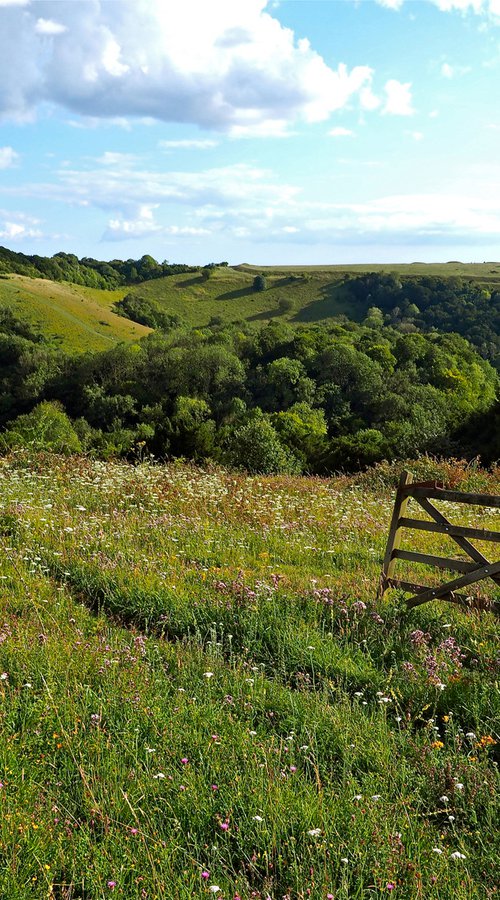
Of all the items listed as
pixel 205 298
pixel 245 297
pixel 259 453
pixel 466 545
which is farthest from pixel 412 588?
pixel 205 298

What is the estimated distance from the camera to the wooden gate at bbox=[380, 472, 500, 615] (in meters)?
5.96

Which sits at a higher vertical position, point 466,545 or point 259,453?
point 466,545

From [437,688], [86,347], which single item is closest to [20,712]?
[437,688]

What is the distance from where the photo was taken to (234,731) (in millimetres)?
4113

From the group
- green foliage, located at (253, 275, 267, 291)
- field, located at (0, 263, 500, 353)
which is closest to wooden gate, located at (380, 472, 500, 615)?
field, located at (0, 263, 500, 353)

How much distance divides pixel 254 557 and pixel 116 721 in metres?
4.33

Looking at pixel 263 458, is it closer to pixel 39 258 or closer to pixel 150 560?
pixel 150 560

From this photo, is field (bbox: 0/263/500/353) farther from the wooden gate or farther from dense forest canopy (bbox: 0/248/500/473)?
the wooden gate

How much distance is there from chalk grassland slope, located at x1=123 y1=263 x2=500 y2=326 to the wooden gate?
127 meters

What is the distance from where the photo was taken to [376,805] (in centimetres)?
349

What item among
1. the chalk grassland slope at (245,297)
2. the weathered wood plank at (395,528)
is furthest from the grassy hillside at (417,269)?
the weathered wood plank at (395,528)

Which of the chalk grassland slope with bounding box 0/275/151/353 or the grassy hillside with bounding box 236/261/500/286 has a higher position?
the grassy hillside with bounding box 236/261/500/286

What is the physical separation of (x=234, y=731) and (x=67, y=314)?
402ft

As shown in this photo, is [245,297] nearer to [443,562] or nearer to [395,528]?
[395,528]
